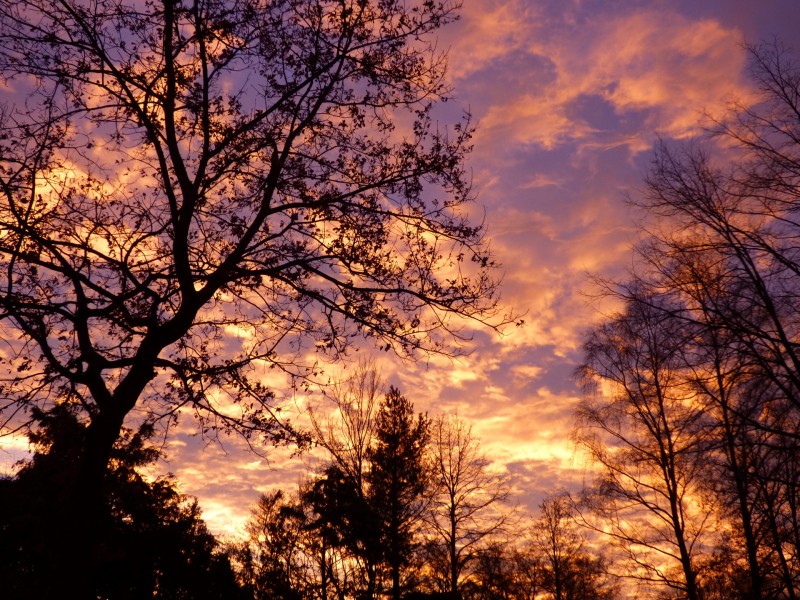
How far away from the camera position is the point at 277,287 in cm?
1002

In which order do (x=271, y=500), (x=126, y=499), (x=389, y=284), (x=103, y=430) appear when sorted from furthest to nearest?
(x=271, y=500)
(x=126, y=499)
(x=389, y=284)
(x=103, y=430)

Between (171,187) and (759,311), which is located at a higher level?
(171,187)

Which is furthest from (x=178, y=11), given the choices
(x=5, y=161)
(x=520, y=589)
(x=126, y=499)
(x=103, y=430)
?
(x=520, y=589)

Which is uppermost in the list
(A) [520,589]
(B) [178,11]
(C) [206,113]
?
(B) [178,11]

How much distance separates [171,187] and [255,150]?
62.4 inches

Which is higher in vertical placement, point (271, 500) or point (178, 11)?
point (178, 11)

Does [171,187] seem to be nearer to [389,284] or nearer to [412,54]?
[389,284]

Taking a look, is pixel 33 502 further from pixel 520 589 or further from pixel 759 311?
pixel 520 589

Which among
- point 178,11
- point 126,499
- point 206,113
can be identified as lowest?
point 126,499

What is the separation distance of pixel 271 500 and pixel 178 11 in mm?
33293

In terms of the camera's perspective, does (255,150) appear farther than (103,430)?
Yes

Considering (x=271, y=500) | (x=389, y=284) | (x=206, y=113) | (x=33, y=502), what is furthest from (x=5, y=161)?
(x=271, y=500)

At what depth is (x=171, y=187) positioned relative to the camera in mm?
9031

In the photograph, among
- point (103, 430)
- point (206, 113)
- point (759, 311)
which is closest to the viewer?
point (103, 430)
